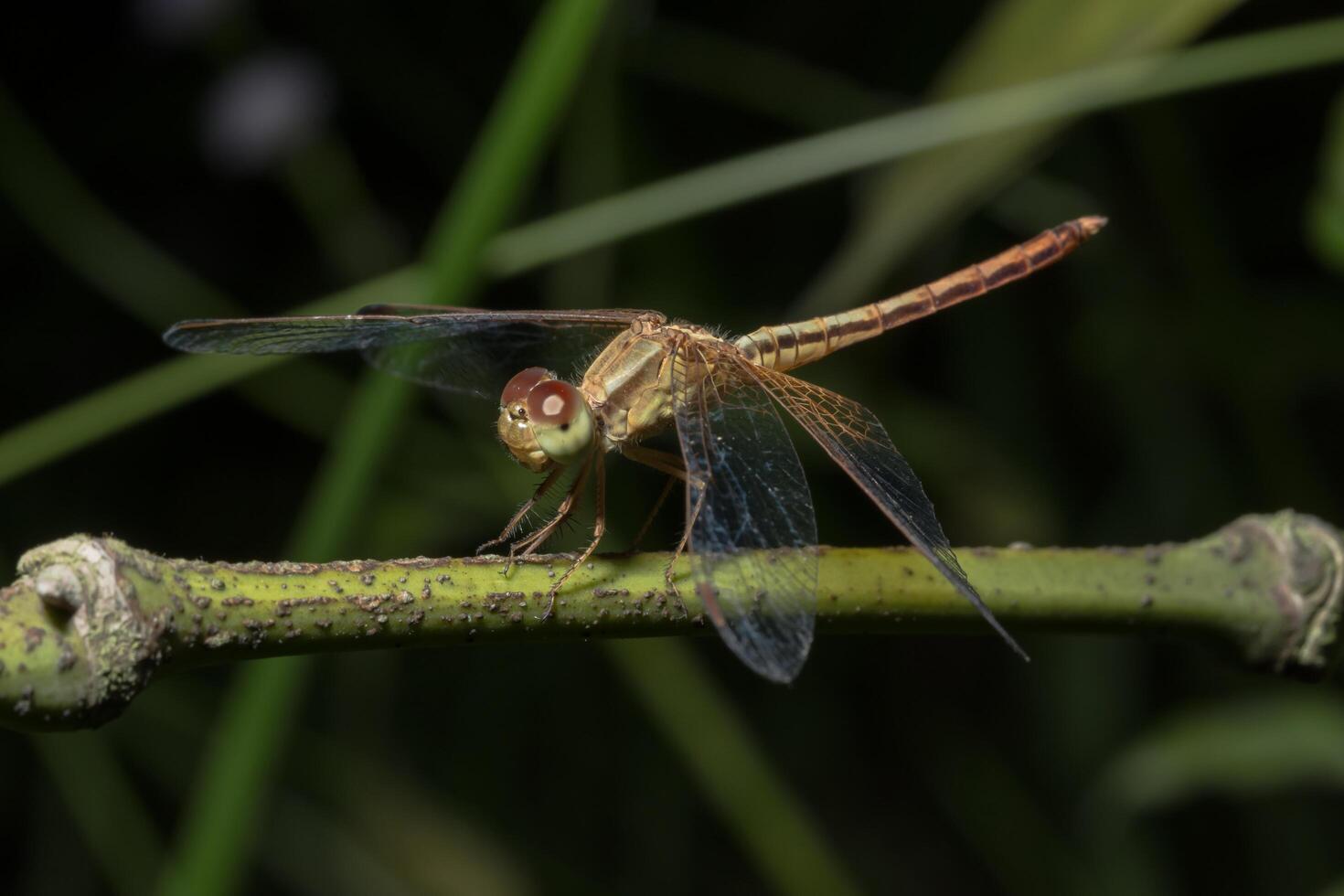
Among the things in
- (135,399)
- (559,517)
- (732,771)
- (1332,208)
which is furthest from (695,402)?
(732,771)

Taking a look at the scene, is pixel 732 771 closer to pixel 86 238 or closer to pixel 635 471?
pixel 635 471

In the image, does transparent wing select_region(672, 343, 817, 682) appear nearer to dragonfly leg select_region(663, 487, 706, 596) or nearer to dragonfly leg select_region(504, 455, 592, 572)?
dragonfly leg select_region(663, 487, 706, 596)

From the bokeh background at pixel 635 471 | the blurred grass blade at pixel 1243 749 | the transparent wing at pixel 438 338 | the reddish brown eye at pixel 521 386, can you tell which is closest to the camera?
the reddish brown eye at pixel 521 386

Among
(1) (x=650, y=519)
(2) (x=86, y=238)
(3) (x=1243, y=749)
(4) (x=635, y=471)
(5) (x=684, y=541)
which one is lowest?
(3) (x=1243, y=749)

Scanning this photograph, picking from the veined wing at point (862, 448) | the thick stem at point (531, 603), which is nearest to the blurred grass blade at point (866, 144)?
the veined wing at point (862, 448)

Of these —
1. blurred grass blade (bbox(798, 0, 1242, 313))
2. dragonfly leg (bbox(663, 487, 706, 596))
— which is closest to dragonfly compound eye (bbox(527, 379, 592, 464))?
dragonfly leg (bbox(663, 487, 706, 596))

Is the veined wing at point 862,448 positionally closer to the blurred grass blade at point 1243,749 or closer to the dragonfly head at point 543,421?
the dragonfly head at point 543,421

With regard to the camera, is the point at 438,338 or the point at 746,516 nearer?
the point at 746,516
